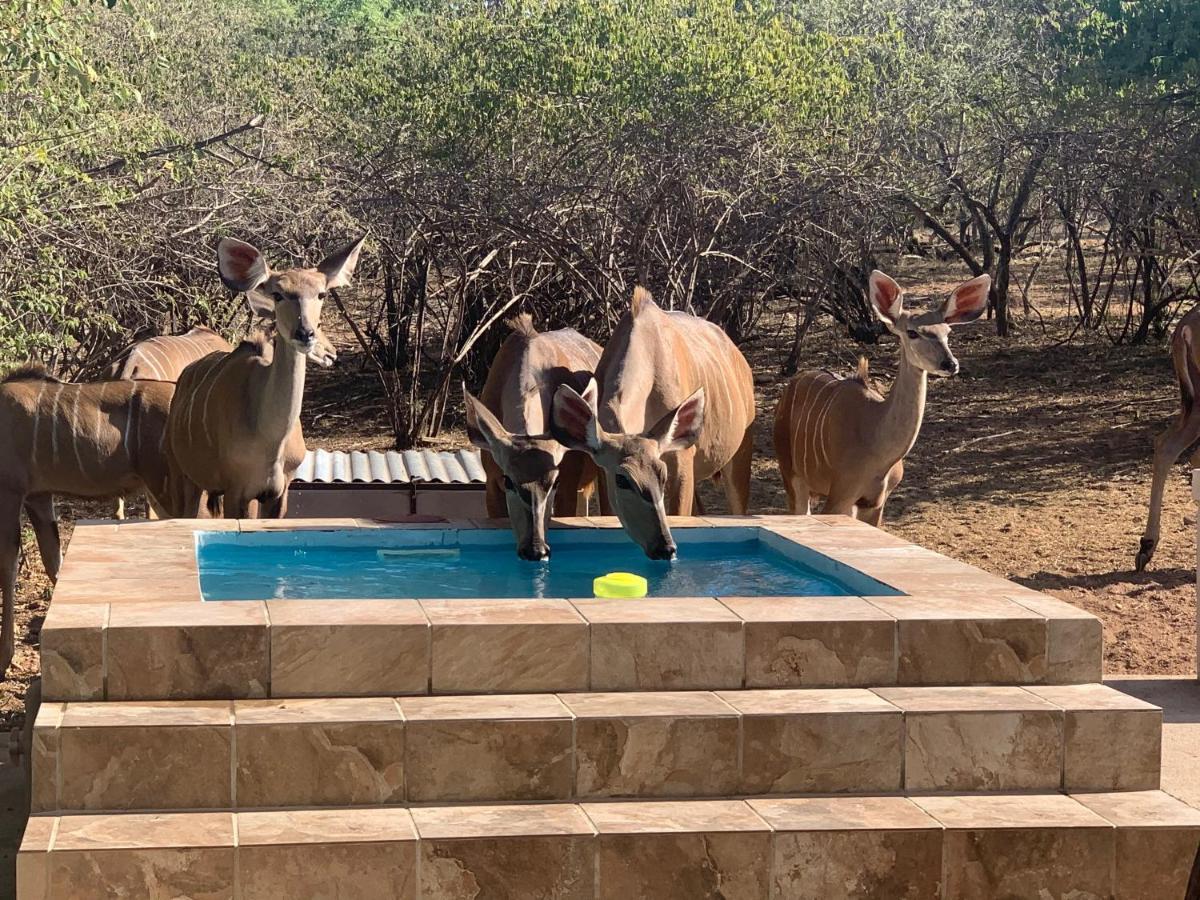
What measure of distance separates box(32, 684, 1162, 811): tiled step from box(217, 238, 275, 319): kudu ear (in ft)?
8.08

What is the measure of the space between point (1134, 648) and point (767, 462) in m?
4.73

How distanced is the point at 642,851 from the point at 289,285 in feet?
9.48

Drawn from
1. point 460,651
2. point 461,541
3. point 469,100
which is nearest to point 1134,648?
point 461,541

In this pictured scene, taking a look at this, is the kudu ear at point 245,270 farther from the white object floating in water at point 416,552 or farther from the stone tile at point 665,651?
the stone tile at point 665,651

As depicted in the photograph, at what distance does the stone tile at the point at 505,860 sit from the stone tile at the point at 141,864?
16.0 inches

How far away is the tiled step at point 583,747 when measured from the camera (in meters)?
3.67

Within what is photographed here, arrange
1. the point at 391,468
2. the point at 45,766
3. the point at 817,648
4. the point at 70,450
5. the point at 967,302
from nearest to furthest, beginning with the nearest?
the point at 45,766 → the point at 817,648 → the point at 70,450 → the point at 967,302 → the point at 391,468

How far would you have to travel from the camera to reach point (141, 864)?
3488 mm

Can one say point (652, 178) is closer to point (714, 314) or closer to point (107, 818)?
point (714, 314)

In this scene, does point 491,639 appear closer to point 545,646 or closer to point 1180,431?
point 545,646

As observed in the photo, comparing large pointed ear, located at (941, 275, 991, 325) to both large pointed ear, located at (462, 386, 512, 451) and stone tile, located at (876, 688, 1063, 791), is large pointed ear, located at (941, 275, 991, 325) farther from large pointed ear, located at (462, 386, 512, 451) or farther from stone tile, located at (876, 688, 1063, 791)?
stone tile, located at (876, 688, 1063, 791)

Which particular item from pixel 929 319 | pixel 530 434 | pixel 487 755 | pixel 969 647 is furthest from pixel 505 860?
pixel 929 319

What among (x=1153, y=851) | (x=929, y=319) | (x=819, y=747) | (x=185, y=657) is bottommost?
(x=1153, y=851)

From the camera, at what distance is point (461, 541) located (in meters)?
5.45
